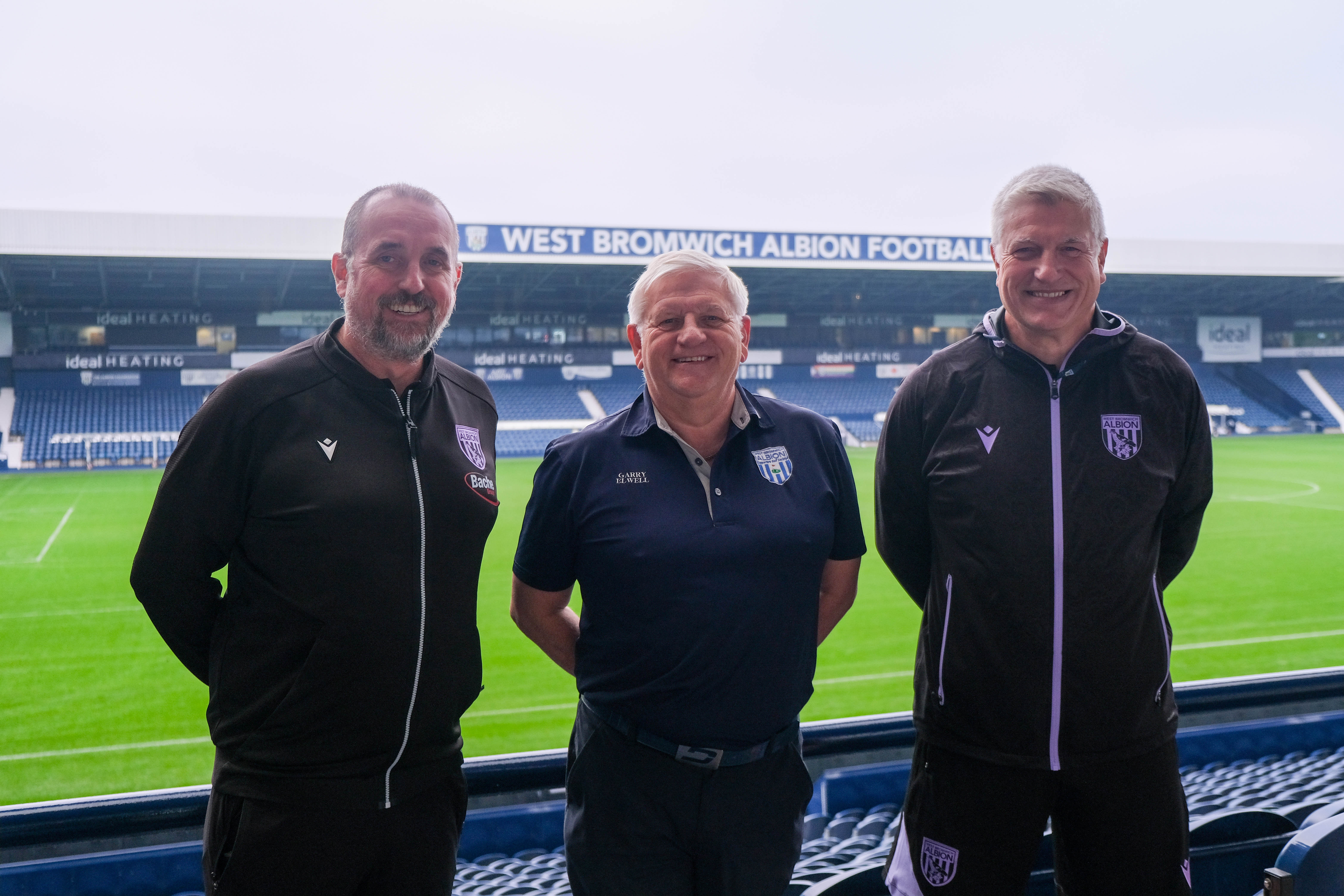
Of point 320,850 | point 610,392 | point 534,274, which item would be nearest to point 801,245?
point 534,274

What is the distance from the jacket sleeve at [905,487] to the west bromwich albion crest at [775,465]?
216 mm

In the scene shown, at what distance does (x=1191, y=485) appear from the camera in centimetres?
153

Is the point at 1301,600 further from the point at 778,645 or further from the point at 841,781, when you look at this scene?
the point at 778,645

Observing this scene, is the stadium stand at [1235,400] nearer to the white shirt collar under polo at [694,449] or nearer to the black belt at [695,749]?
the white shirt collar under polo at [694,449]

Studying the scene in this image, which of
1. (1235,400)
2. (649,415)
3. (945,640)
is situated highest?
(1235,400)

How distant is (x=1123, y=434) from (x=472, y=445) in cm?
100

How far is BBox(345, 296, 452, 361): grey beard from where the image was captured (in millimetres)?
1410

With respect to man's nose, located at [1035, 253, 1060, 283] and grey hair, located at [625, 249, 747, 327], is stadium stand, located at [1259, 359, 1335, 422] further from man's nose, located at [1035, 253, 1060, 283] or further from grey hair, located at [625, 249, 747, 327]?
grey hair, located at [625, 249, 747, 327]

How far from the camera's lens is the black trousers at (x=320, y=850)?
4.15 ft

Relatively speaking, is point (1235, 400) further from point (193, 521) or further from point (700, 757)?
point (193, 521)

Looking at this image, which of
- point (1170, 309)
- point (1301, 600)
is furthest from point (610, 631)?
point (1170, 309)

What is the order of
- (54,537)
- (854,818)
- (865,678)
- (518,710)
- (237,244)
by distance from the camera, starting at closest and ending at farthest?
1. (854,818)
2. (518,710)
3. (865,678)
4. (54,537)
5. (237,244)

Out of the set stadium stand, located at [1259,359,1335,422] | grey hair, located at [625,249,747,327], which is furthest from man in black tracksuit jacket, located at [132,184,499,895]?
stadium stand, located at [1259,359,1335,422]

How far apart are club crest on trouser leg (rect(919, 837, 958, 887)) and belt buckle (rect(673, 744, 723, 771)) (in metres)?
0.39
